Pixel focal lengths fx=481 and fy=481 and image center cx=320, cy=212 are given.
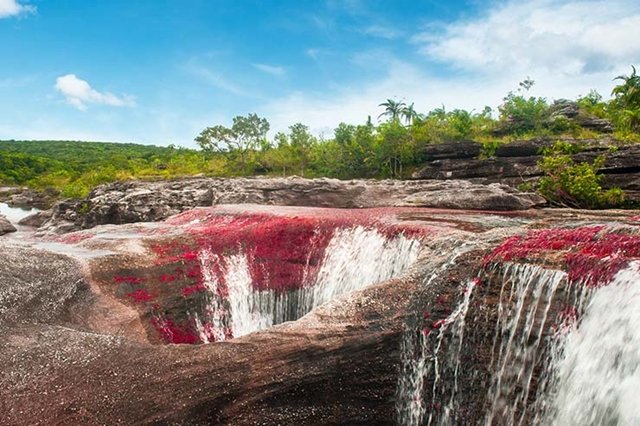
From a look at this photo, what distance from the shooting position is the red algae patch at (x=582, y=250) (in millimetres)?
6691

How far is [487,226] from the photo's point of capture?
1414 centimetres

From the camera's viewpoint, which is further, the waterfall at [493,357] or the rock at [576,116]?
the rock at [576,116]

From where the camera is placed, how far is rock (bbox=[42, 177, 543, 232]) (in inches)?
861

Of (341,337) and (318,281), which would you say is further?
(318,281)

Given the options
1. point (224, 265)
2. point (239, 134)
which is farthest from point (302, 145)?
point (224, 265)

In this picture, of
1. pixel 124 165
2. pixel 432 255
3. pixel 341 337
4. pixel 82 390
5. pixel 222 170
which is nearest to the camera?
pixel 82 390

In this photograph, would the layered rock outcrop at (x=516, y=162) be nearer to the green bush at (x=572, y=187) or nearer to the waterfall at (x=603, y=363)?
the green bush at (x=572, y=187)

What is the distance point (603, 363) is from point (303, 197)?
2306 centimetres

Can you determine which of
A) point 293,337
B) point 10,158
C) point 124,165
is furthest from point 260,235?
point 10,158

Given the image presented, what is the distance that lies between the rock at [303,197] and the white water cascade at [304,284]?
8067 mm

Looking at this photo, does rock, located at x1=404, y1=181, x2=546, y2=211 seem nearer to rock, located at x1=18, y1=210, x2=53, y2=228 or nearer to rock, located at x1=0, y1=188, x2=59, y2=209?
rock, located at x1=18, y1=210, x2=53, y2=228

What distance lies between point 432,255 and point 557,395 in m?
3.91

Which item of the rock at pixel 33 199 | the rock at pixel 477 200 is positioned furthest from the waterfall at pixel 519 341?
the rock at pixel 33 199

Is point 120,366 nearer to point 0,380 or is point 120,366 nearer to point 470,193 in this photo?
point 0,380
